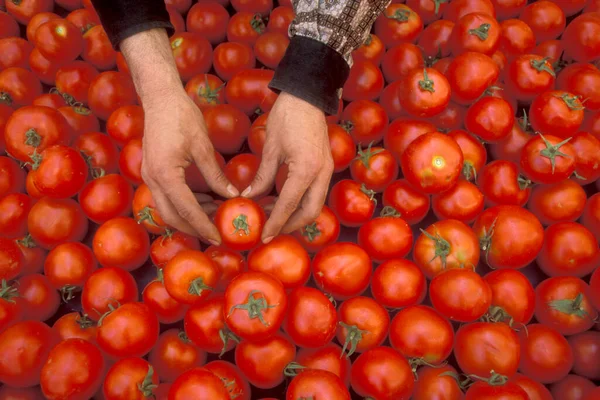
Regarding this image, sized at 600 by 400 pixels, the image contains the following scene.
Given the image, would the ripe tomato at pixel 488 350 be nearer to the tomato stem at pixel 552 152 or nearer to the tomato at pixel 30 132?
the tomato stem at pixel 552 152

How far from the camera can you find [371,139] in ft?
6.41

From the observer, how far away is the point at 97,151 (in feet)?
6.09

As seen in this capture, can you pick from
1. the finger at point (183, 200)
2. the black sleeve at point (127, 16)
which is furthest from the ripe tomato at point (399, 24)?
the finger at point (183, 200)

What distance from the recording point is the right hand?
139 cm

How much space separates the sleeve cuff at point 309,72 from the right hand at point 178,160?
0.31m

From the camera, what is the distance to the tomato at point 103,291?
5.04 ft

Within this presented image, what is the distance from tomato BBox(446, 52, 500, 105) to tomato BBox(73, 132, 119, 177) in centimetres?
149

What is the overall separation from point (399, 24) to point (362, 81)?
A: 42cm

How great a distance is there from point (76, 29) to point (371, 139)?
1.48 metres

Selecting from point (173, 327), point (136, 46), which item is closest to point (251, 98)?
point (136, 46)

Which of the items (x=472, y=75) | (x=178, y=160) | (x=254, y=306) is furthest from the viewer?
(x=472, y=75)

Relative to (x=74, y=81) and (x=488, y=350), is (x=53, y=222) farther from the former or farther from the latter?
(x=488, y=350)

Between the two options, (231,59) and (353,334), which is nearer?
(353,334)

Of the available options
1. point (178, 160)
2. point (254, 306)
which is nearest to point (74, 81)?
point (178, 160)
